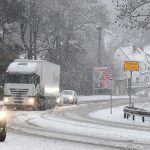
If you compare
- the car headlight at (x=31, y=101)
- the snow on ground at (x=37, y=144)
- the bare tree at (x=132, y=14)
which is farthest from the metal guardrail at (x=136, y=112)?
the snow on ground at (x=37, y=144)

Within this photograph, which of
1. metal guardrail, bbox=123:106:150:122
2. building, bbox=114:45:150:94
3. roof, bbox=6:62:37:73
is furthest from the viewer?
building, bbox=114:45:150:94

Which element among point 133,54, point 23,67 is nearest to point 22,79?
point 23,67

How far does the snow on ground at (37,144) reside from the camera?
1620cm

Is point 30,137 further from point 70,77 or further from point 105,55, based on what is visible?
point 105,55

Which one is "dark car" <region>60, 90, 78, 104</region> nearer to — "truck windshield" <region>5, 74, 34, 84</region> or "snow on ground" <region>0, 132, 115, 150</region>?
"truck windshield" <region>5, 74, 34, 84</region>

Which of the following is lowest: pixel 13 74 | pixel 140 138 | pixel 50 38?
pixel 140 138

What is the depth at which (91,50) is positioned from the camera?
359 ft

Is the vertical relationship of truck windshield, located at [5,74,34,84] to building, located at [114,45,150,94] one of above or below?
below

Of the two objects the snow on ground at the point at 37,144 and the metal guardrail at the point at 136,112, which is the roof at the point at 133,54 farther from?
the snow on ground at the point at 37,144

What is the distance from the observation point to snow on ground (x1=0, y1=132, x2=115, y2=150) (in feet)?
53.2

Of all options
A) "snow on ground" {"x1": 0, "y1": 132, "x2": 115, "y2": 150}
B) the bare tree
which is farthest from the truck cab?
"snow on ground" {"x1": 0, "y1": 132, "x2": 115, "y2": 150}

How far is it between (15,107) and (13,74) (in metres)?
2.43

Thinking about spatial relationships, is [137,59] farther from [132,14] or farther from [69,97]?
[132,14]

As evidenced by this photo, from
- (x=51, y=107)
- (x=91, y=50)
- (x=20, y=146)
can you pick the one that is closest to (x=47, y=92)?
(x=51, y=107)
